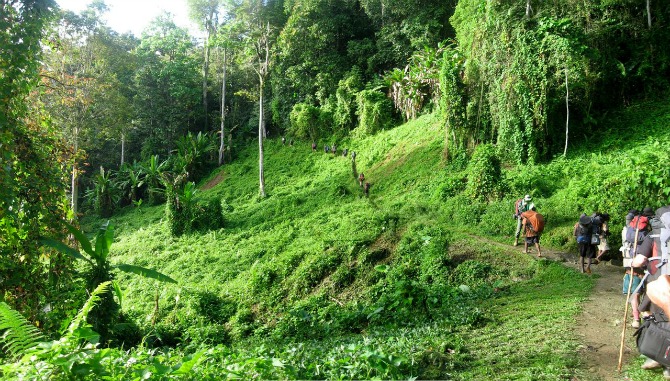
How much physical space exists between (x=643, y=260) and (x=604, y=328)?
1.16 metres

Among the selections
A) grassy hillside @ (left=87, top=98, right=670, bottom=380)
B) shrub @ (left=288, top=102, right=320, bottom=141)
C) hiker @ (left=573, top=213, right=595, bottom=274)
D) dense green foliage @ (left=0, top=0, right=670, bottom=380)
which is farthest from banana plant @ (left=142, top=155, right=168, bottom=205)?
hiker @ (left=573, top=213, right=595, bottom=274)

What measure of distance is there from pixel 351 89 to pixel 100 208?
16.5 meters

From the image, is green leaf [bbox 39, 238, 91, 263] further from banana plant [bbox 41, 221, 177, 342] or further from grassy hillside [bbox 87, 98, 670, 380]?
grassy hillside [bbox 87, 98, 670, 380]

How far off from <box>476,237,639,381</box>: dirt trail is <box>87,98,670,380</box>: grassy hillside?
18cm

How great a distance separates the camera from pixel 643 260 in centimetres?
462

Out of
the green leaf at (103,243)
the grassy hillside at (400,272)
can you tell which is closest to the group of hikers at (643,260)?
the grassy hillside at (400,272)

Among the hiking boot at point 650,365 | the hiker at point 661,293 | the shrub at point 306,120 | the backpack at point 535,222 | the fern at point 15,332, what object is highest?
the shrub at point 306,120

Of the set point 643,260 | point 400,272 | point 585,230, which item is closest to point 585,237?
point 585,230

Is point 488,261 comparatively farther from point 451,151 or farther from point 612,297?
point 451,151

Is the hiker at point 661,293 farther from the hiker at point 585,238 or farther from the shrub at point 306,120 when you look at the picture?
the shrub at point 306,120

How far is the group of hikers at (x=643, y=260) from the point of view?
11.4ft

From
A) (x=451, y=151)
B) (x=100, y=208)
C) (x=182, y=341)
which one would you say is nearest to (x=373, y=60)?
(x=451, y=151)

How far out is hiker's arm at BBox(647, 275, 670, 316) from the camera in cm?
292

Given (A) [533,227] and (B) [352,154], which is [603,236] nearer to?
(A) [533,227]
